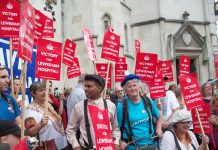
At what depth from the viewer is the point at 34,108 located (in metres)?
5.16

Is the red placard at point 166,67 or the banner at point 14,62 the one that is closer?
the banner at point 14,62

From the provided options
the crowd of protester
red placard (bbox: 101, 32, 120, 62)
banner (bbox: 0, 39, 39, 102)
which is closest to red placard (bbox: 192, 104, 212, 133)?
the crowd of protester

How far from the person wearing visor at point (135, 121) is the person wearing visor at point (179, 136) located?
0.36m

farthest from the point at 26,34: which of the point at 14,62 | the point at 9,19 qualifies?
the point at 14,62

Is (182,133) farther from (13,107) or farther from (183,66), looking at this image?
(183,66)

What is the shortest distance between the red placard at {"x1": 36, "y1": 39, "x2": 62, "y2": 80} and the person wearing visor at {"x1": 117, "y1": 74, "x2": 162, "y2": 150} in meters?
0.99

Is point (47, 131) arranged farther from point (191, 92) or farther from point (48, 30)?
point (48, 30)

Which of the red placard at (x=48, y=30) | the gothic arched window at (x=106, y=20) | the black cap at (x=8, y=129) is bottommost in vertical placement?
the black cap at (x=8, y=129)

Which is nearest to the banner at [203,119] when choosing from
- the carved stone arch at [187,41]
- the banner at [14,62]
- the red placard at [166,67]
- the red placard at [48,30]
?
the banner at [14,62]

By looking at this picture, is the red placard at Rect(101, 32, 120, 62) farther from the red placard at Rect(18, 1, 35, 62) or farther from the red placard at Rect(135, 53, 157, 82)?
the red placard at Rect(18, 1, 35, 62)

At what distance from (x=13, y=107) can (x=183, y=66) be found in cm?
579

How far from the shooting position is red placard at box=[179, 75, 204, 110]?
561 cm

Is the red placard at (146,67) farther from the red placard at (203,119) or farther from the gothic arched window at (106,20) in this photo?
the gothic arched window at (106,20)

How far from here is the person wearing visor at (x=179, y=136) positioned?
15.4 feet
